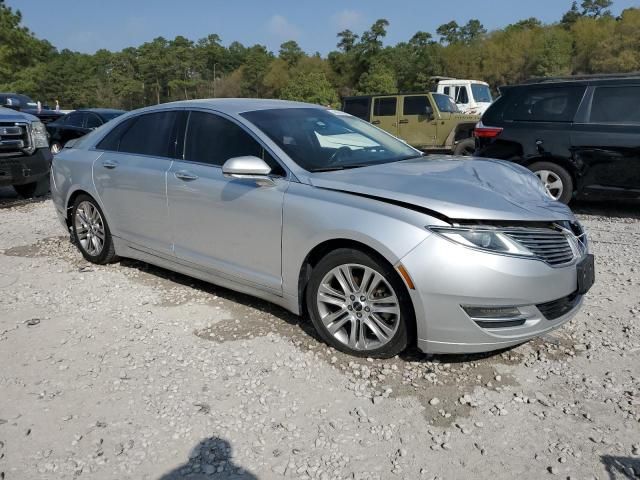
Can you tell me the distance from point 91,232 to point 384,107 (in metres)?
11.3

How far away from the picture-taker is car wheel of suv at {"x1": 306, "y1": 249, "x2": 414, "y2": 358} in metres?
3.13

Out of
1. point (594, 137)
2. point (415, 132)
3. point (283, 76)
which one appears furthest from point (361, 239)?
point (283, 76)

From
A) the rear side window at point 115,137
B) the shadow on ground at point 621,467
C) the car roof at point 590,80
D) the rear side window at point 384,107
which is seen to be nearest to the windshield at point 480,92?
the rear side window at point 384,107

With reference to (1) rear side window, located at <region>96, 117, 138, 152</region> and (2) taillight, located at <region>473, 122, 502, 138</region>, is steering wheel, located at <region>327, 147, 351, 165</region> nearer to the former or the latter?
(1) rear side window, located at <region>96, 117, 138, 152</region>

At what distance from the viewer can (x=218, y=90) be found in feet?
306

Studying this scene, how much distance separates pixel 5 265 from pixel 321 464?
4524 mm

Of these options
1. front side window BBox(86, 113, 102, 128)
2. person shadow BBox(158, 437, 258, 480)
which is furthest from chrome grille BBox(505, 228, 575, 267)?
front side window BBox(86, 113, 102, 128)

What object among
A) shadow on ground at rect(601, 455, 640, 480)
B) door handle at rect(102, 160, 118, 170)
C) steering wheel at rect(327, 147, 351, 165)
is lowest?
shadow on ground at rect(601, 455, 640, 480)

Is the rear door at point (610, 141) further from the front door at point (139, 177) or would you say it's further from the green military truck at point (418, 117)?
the green military truck at point (418, 117)

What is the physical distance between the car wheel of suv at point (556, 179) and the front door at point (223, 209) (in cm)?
466

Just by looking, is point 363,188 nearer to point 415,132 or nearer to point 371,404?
point 371,404

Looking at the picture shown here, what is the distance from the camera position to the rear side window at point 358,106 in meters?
15.4

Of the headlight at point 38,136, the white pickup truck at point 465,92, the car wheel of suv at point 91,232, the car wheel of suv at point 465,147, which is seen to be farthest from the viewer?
the white pickup truck at point 465,92

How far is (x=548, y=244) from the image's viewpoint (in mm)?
3084
